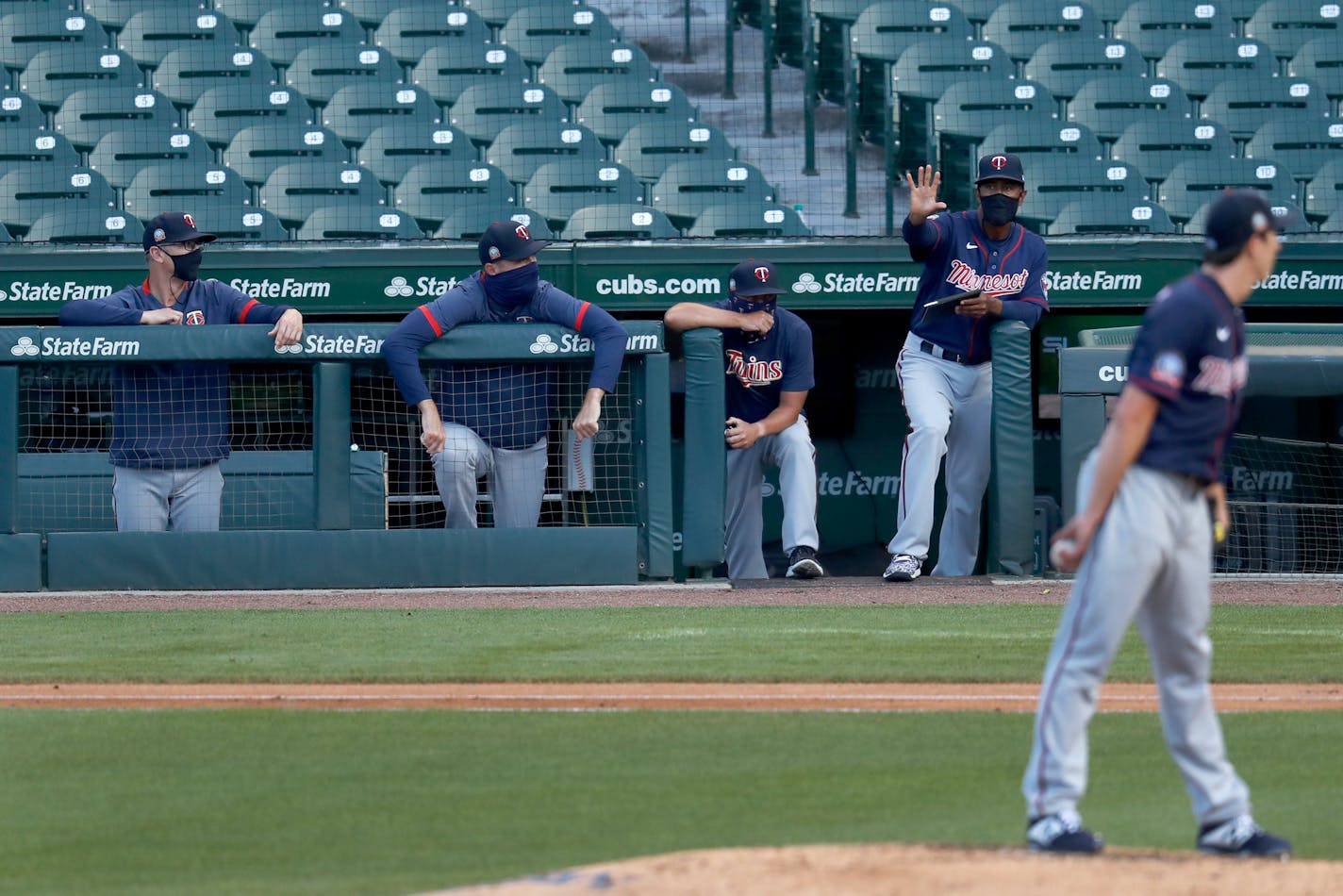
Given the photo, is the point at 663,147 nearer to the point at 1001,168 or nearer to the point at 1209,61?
the point at 1209,61

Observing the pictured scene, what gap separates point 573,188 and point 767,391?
4.11 metres

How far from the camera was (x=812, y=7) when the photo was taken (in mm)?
14789

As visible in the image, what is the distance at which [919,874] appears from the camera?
11.1 ft

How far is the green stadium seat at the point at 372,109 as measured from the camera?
45.9 ft

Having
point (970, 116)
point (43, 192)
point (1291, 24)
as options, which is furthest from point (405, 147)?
point (1291, 24)

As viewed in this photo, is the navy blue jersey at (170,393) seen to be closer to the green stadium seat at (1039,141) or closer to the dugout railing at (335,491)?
the dugout railing at (335,491)

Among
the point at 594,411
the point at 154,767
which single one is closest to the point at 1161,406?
the point at 154,767

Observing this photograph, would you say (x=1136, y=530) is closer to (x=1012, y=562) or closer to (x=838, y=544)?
(x=1012, y=562)

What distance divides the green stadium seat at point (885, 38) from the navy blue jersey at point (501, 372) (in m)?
5.64

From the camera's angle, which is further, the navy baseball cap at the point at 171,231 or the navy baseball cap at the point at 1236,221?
the navy baseball cap at the point at 171,231

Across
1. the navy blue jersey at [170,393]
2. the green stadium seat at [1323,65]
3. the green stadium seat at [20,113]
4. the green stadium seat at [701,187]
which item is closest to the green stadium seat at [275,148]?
the green stadium seat at [20,113]

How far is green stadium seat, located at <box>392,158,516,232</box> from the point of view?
42.7 feet

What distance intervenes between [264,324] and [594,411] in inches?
71.6

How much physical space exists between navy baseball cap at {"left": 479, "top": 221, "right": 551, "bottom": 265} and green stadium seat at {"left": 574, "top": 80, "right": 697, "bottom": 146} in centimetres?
525
